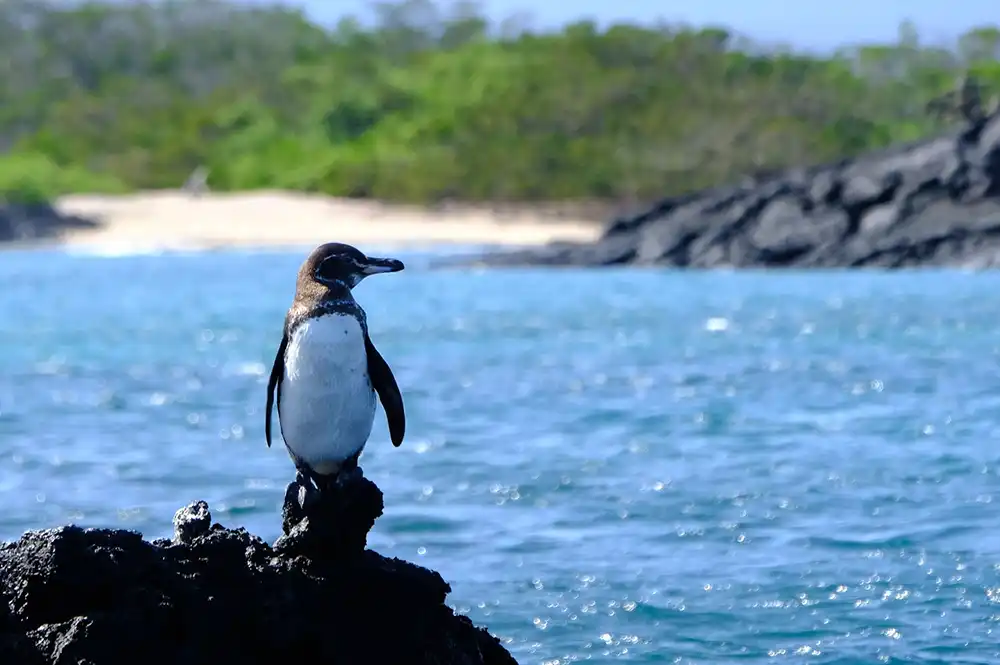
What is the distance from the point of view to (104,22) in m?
97.3

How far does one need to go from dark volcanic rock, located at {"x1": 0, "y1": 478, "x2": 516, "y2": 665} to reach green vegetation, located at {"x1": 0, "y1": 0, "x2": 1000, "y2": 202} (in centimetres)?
5507

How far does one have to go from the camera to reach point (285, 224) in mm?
56438

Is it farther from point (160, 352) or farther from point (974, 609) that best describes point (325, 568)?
point (160, 352)

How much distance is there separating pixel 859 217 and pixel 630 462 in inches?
1095

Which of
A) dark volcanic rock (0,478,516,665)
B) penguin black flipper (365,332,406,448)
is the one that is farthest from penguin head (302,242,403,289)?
dark volcanic rock (0,478,516,665)

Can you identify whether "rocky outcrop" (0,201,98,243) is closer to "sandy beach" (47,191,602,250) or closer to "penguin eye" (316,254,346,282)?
"sandy beach" (47,191,602,250)

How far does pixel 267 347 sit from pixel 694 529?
51.6ft

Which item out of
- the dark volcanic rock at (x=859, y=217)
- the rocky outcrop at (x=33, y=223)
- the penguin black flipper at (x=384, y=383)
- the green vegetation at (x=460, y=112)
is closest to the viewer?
the penguin black flipper at (x=384, y=383)

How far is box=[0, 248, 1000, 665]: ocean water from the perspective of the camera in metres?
8.70

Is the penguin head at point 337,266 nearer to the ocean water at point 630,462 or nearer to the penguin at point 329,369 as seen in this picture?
the penguin at point 329,369

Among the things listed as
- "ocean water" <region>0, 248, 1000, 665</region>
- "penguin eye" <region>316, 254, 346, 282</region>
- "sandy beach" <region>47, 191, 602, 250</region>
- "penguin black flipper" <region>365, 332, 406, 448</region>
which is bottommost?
"sandy beach" <region>47, 191, 602, 250</region>

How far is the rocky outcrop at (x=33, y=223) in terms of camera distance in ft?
187

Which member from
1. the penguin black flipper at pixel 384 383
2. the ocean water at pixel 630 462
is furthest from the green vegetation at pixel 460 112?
the penguin black flipper at pixel 384 383

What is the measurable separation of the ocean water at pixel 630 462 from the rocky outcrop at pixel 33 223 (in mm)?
28031
